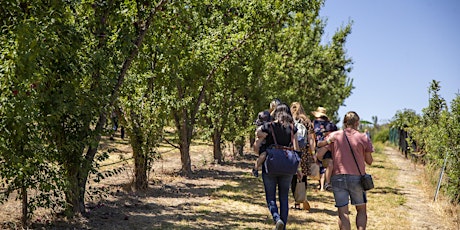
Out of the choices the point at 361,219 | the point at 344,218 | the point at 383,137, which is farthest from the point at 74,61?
the point at 383,137

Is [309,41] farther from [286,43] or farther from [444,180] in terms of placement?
[444,180]

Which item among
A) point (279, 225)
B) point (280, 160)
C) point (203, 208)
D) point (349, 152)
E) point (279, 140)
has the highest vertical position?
point (279, 140)

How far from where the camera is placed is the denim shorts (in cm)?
674

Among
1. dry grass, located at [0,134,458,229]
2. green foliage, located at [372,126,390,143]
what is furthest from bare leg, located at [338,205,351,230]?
green foliage, located at [372,126,390,143]

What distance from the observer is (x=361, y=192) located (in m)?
6.77

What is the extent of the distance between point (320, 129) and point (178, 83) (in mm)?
5330

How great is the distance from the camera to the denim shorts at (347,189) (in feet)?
22.1

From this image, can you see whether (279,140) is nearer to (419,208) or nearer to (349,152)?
(349,152)

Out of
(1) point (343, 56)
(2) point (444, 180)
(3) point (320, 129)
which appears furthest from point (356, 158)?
(1) point (343, 56)

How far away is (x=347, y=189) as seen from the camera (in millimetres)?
6781

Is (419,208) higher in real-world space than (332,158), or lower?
lower

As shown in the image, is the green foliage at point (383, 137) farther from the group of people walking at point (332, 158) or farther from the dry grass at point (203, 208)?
the group of people walking at point (332, 158)

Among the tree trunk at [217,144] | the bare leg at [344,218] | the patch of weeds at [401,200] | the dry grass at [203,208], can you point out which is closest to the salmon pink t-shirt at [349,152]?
the bare leg at [344,218]

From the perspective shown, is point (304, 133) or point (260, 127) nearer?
point (260, 127)
